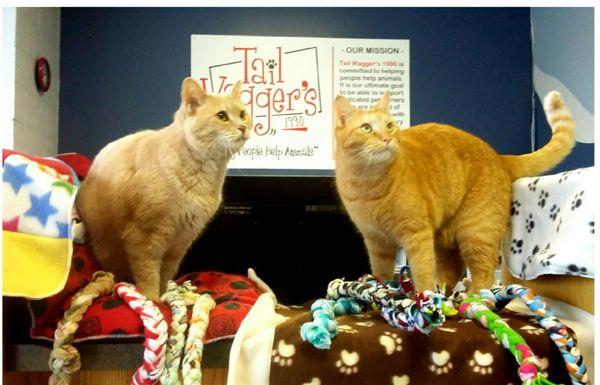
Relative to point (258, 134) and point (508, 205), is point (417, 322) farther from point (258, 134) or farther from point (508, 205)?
point (258, 134)

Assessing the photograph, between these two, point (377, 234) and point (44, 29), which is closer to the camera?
point (377, 234)

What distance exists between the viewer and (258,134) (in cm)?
248

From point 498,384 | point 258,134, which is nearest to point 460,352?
point 498,384

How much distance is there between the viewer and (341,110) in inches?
43.2

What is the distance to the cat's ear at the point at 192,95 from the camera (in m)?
0.91

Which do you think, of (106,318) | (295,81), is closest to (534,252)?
(106,318)

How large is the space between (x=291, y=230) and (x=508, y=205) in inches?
19.0

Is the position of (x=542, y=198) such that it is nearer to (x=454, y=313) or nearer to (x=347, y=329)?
(x=454, y=313)

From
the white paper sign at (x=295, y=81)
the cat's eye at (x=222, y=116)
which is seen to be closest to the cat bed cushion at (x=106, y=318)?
the cat's eye at (x=222, y=116)

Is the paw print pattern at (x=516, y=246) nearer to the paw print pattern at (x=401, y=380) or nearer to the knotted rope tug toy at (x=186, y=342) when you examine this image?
the paw print pattern at (x=401, y=380)

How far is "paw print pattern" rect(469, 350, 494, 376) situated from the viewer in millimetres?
697

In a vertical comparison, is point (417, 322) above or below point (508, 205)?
below

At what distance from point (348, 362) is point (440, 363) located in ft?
0.45

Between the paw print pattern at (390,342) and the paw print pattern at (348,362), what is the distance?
0.04m
